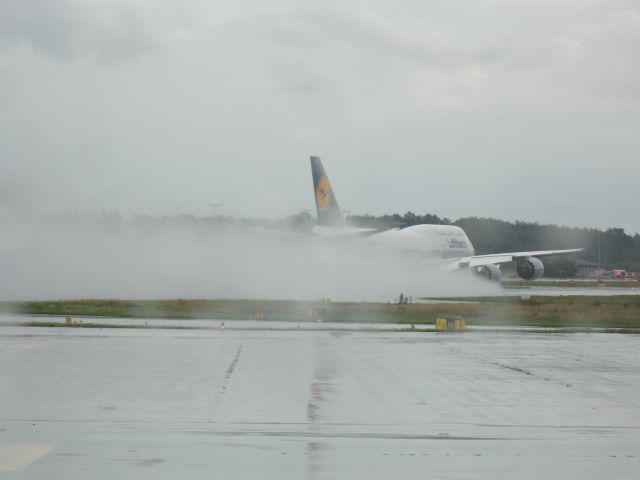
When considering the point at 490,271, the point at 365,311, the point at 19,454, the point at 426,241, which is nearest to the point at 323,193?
the point at 426,241

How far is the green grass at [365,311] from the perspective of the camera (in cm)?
5884

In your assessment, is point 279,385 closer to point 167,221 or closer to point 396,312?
point 396,312

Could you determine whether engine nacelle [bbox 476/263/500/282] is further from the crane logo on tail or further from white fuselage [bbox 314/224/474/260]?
the crane logo on tail

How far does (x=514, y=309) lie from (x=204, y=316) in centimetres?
2119

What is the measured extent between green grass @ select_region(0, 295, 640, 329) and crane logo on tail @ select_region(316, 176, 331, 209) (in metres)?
27.2

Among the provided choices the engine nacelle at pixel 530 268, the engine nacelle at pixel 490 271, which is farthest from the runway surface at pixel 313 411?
the engine nacelle at pixel 530 268

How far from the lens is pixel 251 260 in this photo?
90062 millimetres

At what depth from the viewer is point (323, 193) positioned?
101 meters

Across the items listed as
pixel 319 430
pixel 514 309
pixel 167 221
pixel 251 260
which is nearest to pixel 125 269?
pixel 167 221

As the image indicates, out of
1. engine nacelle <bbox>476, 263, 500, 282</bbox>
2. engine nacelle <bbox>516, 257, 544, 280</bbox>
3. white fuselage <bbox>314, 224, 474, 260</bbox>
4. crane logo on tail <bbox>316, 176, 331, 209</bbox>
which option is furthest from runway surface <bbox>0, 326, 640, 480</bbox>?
engine nacelle <bbox>516, 257, 544, 280</bbox>

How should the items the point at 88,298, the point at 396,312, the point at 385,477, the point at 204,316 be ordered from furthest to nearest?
the point at 88,298 → the point at 396,312 → the point at 204,316 → the point at 385,477

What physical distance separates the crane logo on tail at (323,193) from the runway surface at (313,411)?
63.1 meters

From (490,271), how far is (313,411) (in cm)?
8976

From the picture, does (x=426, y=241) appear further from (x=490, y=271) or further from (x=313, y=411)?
(x=313, y=411)
